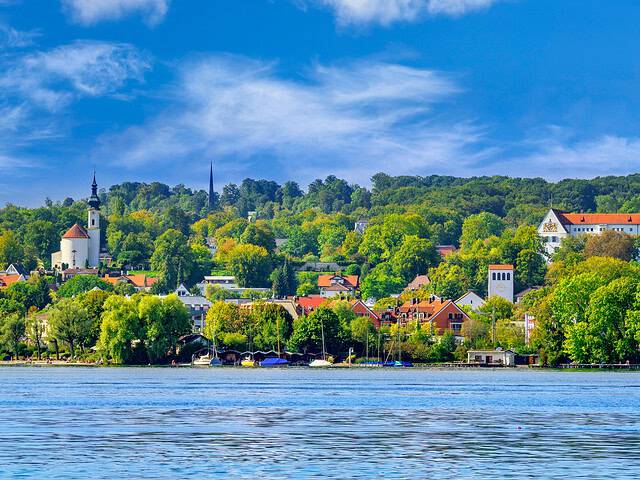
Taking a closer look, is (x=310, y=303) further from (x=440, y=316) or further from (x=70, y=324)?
(x=70, y=324)

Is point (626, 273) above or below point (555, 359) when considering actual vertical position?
above

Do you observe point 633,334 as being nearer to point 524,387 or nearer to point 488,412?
point 524,387

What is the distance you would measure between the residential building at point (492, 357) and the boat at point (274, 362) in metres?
18.1

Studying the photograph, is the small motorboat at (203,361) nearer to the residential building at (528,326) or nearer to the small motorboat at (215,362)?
the small motorboat at (215,362)

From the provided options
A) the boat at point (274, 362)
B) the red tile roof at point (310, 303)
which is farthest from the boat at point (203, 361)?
the red tile roof at point (310, 303)

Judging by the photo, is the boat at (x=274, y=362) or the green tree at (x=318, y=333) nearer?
the green tree at (x=318, y=333)

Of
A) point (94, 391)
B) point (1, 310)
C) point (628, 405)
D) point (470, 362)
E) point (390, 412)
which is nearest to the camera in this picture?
point (390, 412)

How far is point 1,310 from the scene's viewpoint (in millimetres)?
165875

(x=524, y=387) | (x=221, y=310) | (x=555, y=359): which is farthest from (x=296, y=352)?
(x=524, y=387)

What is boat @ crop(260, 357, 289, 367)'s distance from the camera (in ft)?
457

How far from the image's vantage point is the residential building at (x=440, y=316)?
15675 centimetres

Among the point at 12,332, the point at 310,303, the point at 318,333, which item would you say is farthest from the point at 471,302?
the point at 12,332

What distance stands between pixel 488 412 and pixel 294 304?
4222 inches

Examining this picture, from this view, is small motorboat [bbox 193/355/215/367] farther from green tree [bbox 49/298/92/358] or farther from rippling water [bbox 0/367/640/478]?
rippling water [bbox 0/367/640/478]
